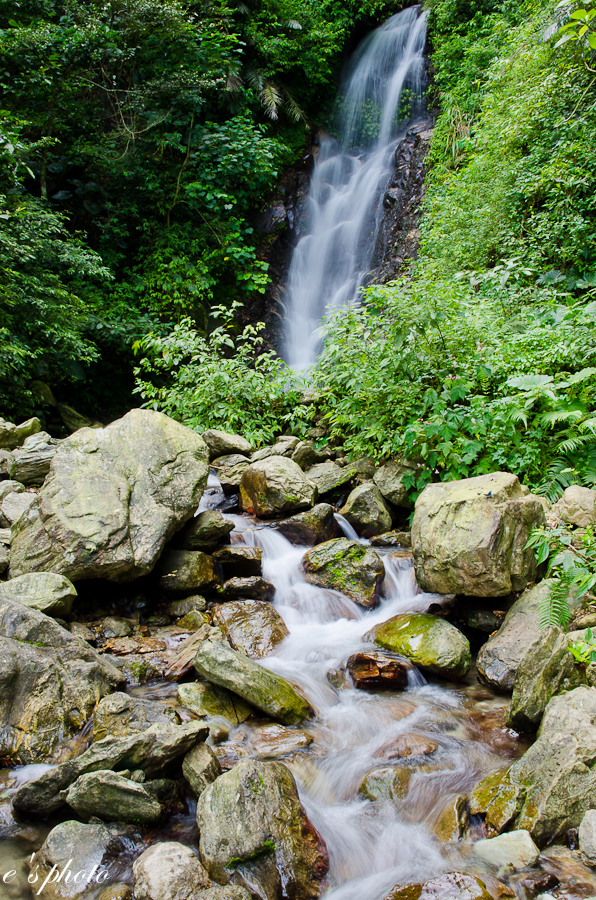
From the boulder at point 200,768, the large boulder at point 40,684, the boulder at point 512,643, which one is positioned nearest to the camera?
the boulder at point 200,768

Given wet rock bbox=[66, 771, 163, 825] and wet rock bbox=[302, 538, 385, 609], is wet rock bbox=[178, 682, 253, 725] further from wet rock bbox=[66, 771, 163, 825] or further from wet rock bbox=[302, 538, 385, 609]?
wet rock bbox=[302, 538, 385, 609]

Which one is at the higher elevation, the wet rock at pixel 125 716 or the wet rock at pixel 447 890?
the wet rock at pixel 125 716

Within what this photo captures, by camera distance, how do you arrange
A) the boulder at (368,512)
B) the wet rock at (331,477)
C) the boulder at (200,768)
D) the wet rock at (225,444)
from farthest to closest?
the wet rock at (225,444) → the wet rock at (331,477) → the boulder at (368,512) → the boulder at (200,768)

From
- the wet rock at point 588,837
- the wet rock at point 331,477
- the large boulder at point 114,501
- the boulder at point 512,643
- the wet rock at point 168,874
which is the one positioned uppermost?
the large boulder at point 114,501

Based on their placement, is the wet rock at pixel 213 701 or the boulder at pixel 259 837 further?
the wet rock at pixel 213 701

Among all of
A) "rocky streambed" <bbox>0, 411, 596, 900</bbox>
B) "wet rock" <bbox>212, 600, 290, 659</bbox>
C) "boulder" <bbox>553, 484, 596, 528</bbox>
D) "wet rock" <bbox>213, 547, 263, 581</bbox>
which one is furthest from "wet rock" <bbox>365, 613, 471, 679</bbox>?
"wet rock" <bbox>213, 547, 263, 581</bbox>

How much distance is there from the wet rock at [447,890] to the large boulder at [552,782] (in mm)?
391

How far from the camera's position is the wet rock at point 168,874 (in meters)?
2.23

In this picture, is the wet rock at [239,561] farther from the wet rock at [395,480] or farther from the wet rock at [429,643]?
the wet rock at [395,480]

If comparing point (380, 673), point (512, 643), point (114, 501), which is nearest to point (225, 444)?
point (114, 501)

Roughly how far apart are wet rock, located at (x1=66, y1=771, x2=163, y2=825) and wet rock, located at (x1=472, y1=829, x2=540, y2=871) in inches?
64.3

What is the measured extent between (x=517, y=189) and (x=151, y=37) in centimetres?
860

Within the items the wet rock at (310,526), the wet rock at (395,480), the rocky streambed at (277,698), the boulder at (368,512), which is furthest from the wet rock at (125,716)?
the wet rock at (395,480)

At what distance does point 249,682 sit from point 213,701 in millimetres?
319
